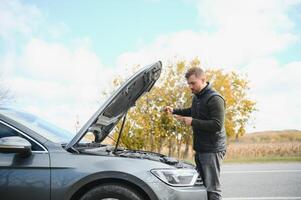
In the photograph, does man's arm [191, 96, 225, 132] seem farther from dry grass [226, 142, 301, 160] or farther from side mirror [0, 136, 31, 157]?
dry grass [226, 142, 301, 160]

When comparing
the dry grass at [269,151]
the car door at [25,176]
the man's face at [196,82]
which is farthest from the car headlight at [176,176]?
the dry grass at [269,151]

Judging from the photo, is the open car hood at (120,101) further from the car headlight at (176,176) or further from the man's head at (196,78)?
the car headlight at (176,176)

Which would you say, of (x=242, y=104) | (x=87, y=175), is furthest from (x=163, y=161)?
(x=242, y=104)

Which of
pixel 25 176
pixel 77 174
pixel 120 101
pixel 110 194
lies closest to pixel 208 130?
pixel 120 101

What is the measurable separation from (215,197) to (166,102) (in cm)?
2277

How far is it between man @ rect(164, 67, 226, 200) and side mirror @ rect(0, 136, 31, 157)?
1.96 metres

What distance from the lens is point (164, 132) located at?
1065 inches

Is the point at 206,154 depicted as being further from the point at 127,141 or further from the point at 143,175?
the point at 127,141

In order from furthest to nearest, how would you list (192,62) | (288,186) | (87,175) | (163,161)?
(192,62) → (288,186) → (163,161) → (87,175)

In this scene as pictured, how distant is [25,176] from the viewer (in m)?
3.66

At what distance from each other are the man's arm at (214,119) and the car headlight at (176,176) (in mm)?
1051

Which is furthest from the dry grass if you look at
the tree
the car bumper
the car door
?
the car door

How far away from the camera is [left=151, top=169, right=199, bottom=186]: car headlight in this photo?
3744 mm

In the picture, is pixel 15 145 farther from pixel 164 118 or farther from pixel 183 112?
pixel 164 118
